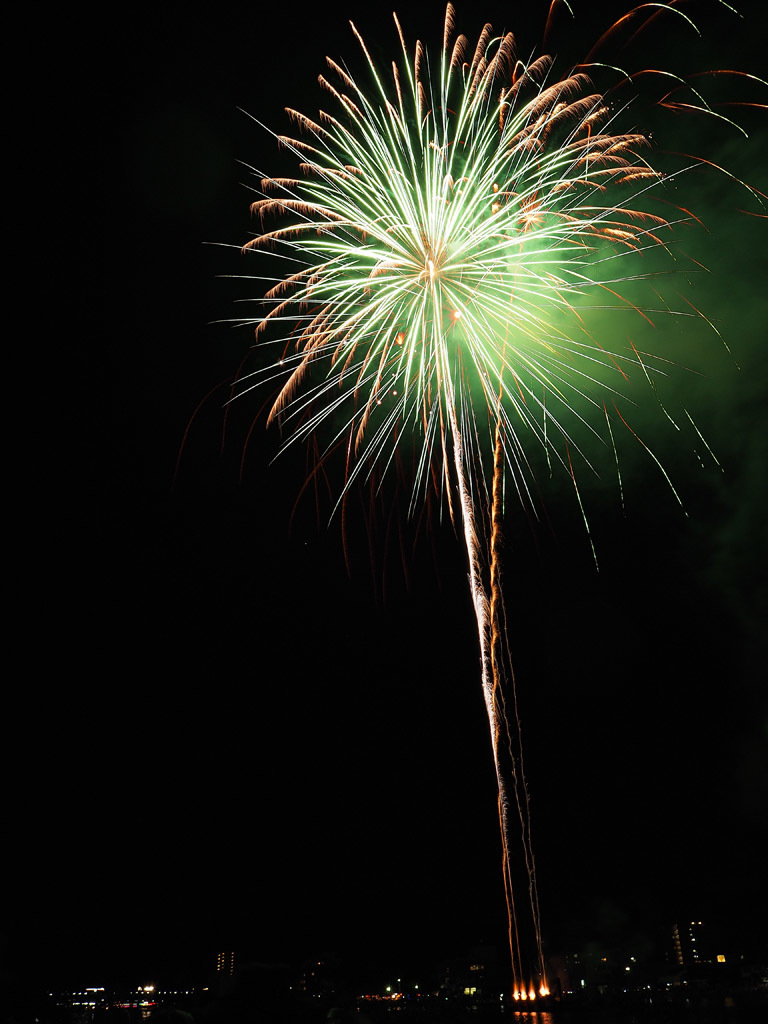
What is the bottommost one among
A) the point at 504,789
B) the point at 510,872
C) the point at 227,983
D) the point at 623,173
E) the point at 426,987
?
the point at 426,987

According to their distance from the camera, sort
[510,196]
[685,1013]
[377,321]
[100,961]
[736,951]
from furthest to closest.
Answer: [736,951], [100,961], [685,1013], [377,321], [510,196]

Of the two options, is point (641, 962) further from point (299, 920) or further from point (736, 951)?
point (299, 920)

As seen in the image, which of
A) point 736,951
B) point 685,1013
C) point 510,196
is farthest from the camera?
point 736,951

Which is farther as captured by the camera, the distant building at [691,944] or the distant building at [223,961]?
the distant building at [691,944]

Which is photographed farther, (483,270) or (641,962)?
(641,962)

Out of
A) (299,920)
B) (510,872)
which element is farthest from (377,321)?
(299,920)

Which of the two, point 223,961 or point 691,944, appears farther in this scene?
point 691,944

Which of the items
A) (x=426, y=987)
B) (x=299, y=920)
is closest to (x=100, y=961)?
(x=299, y=920)

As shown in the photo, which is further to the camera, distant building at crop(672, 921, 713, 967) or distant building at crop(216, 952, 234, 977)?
distant building at crop(672, 921, 713, 967)

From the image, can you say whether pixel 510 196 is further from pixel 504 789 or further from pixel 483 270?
pixel 504 789

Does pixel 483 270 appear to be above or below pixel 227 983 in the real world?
above
